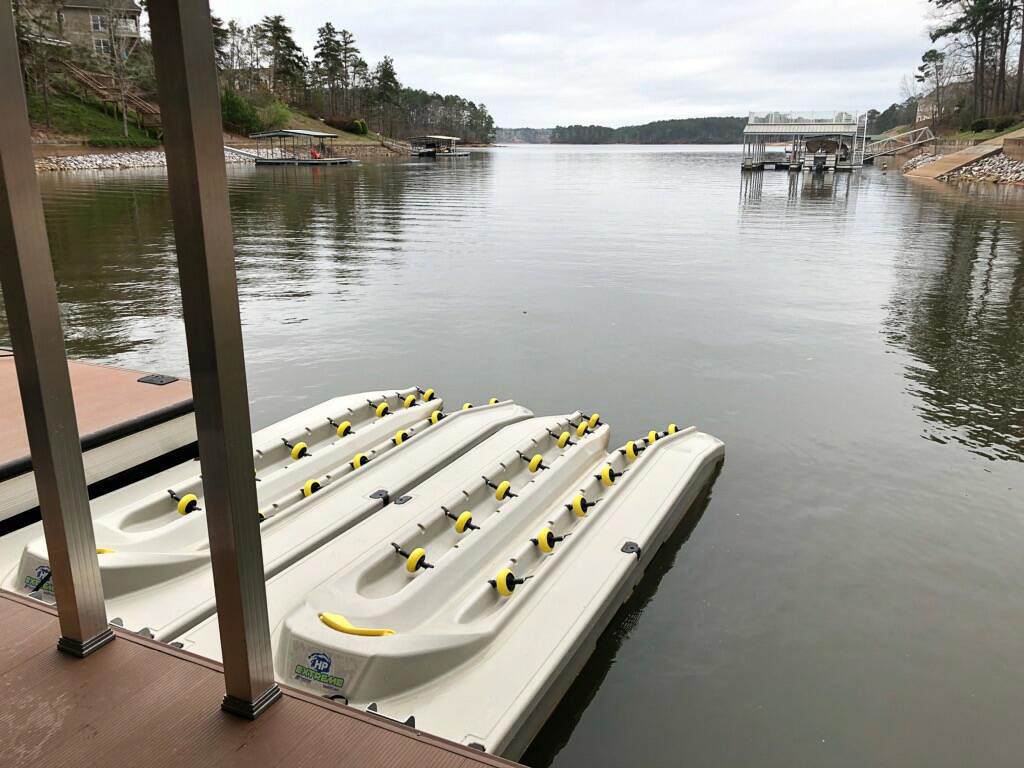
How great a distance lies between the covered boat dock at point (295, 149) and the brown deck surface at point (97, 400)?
6284cm

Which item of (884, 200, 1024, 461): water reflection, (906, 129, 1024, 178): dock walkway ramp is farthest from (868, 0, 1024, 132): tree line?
(884, 200, 1024, 461): water reflection

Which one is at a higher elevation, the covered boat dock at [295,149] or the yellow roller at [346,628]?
the covered boat dock at [295,149]

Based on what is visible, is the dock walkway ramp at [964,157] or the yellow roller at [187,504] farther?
the dock walkway ramp at [964,157]

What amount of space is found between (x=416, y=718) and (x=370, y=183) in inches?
1812

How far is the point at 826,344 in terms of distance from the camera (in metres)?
12.0

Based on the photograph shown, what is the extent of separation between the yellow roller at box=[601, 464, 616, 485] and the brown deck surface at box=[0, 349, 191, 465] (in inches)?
144

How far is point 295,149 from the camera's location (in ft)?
250

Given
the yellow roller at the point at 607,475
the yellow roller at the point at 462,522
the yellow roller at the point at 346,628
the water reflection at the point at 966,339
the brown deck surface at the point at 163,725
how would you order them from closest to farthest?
the brown deck surface at the point at 163,725
the yellow roller at the point at 346,628
the yellow roller at the point at 462,522
the yellow roller at the point at 607,475
the water reflection at the point at 966,339

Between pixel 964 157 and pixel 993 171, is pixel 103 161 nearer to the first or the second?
pixel 993 171

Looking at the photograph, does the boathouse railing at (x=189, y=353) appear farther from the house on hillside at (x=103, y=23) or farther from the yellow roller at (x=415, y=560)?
the house on hillside at (x=103, y=23)

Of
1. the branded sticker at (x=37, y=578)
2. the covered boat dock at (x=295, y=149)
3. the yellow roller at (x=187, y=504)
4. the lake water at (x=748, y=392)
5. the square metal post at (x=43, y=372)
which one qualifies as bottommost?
the lake water at (x=748, y=392)

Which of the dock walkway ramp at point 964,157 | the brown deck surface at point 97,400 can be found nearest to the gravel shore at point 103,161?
the brown deck surface at point 97,400

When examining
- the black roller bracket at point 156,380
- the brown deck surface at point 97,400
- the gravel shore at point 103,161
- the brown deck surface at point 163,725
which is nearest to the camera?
the brown deck surface at point 163,725

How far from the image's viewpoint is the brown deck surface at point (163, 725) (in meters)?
2.06
